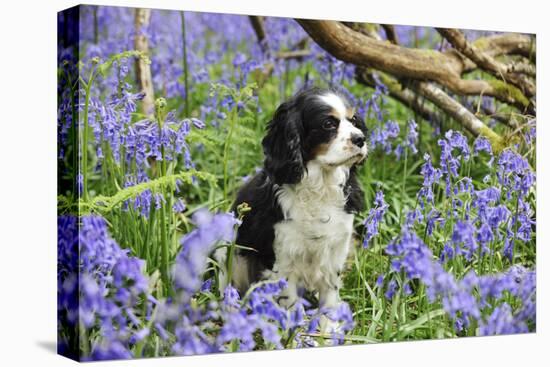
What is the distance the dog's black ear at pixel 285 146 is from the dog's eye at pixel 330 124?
13 cm

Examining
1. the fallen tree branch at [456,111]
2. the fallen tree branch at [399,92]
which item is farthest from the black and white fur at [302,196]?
the fallen tree branch at [456,111]

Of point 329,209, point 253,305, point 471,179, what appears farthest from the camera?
point 471,179

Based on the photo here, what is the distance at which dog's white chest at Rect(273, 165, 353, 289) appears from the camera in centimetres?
512

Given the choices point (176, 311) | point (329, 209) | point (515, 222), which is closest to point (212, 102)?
point (329, 209)

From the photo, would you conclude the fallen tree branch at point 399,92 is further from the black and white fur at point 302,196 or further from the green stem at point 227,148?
the green stem at point 227,148

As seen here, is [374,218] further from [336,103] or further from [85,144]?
[85,144]

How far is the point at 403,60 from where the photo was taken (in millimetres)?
5805

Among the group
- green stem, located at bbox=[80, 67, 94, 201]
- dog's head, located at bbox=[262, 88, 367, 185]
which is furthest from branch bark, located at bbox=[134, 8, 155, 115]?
dog's head, located at bbox=[262, 88, 367, 185]

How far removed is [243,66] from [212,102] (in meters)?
0.29

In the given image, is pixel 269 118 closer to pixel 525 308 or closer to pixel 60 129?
pixel 60 129

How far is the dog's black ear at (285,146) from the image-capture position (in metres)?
5.06

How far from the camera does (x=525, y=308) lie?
5781mm

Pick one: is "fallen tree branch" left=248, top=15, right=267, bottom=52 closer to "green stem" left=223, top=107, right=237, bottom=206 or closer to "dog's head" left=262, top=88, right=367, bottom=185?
"green stem" left=223, top=107, right=237, bottom=206

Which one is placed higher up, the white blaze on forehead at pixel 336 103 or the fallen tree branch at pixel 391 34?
the fallen tree branch at pixel 391 34
